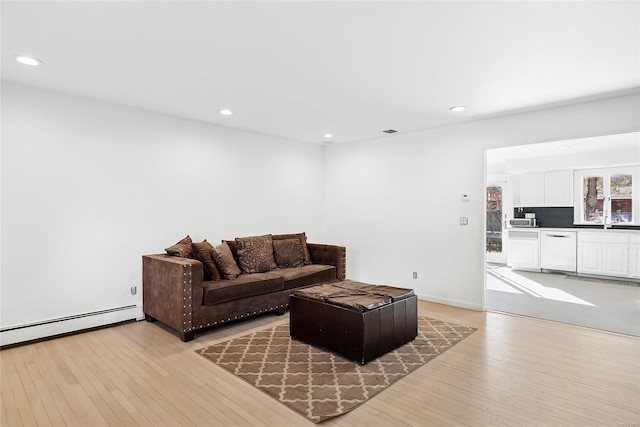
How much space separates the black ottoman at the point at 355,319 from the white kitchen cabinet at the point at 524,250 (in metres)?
5.26

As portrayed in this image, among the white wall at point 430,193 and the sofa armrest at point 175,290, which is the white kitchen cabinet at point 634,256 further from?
the sofa armrest at point 175,290

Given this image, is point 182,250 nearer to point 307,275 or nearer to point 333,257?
point 307,275

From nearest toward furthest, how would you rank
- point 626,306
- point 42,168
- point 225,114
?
point 42,168
point 225,114
point 626,306

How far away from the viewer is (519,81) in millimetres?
3150

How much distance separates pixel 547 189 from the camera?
7496 millimetres

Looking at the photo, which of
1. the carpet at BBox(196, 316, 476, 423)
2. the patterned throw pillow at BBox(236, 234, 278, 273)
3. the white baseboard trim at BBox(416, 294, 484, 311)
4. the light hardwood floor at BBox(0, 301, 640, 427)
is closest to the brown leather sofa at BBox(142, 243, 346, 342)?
the patterned throw pillow at BBox(236, 234, 278, 273)

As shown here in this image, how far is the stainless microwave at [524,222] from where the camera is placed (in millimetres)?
7574

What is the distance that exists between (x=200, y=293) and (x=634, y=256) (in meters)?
7.51

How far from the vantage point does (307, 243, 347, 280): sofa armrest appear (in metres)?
5.21

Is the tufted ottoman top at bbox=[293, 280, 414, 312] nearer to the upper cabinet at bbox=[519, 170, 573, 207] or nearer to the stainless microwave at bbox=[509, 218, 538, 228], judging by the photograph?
the stainless microwave at bbox=[509, 218, 538, 228]

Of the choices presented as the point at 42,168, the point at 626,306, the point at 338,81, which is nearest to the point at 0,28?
the point at 42,168

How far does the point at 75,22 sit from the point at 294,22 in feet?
4.79

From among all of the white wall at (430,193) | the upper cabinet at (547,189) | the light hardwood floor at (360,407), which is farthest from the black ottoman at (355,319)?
the upper cabinet at (547,189)

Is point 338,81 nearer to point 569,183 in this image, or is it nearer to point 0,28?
point 0,28
